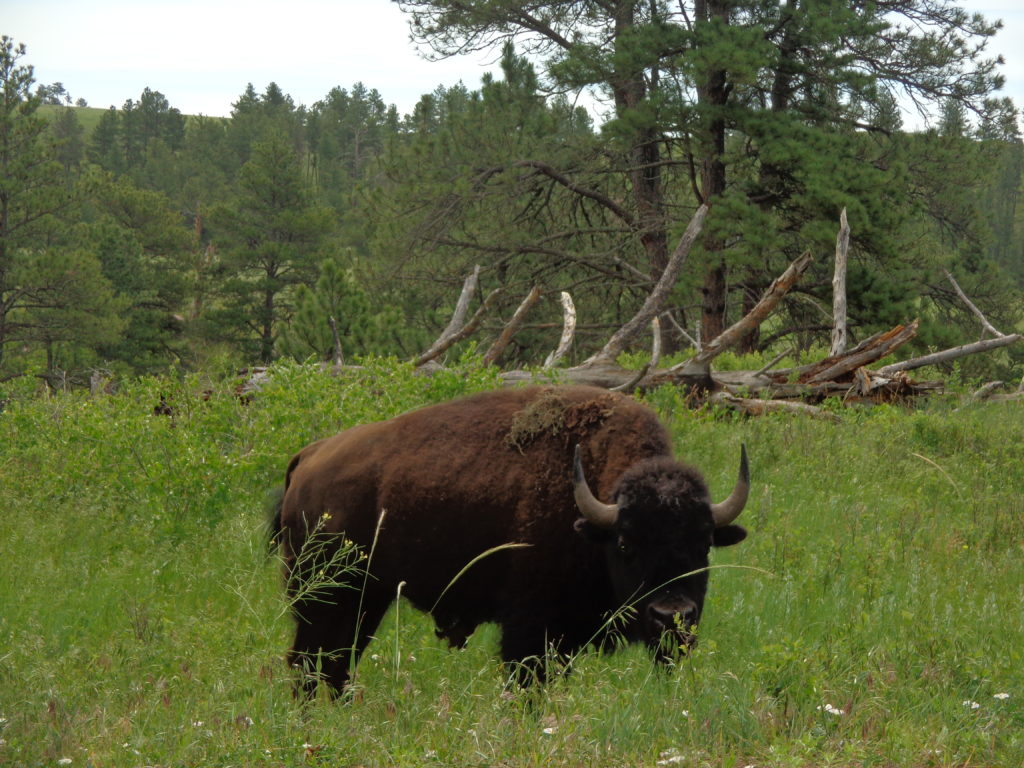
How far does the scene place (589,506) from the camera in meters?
4.50

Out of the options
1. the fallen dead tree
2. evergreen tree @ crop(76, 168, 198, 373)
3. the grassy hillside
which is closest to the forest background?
the fallen dead tree

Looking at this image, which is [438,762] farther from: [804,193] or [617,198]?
[617,198]

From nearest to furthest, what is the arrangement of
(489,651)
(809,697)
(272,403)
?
(809,697) → (489,651) → (272,403)

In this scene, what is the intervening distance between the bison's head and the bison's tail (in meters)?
1.99

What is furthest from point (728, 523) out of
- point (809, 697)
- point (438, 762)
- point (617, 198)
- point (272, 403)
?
point (617, 198)

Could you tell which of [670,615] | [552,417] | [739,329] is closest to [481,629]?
[552,417]

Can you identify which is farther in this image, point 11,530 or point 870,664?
point 11,530

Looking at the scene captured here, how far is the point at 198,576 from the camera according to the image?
22.2ft

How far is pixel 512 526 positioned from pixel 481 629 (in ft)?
4.69

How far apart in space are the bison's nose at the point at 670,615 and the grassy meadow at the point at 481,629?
0.59ft

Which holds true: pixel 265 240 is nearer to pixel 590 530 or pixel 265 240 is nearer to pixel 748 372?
pixel 748 372

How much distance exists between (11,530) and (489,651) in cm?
446

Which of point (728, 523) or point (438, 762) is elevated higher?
point (728, 523)

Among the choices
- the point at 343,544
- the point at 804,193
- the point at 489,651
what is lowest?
the point at 489,651
